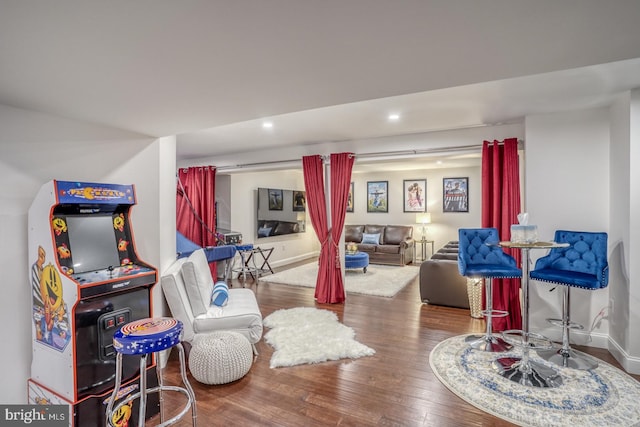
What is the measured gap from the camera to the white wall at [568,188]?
10.6ft

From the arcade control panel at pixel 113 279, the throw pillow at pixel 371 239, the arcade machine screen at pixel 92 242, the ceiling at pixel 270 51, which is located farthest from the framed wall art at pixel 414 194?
the arcade machine screen at pixel 92 242

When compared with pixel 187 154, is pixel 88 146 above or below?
→ below

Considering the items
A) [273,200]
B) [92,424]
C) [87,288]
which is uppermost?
[273,200]

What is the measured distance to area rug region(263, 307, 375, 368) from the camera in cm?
300

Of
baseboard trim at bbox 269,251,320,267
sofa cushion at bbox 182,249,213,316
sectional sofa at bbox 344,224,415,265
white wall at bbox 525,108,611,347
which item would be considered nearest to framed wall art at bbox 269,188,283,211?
baseboard trim at bbox 269,251,320,267

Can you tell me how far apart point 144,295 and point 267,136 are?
116 inches

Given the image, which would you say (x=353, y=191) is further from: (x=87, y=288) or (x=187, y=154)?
(x=87, y=288)

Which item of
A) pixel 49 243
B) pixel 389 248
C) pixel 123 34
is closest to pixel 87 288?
pixel 49 243

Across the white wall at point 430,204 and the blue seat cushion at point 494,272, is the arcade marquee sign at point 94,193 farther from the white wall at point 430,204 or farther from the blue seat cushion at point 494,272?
the white wall at point 430,204

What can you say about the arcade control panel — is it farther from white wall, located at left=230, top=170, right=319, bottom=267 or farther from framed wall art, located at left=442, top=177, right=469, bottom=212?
framed wall art, located at left=442, top=177, right=469, bottom=212

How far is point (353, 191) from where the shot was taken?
927cm

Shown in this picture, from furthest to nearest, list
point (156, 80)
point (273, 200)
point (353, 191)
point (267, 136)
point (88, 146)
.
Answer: point (353, 191)
point (273, 200)
point (267, 136)
point (88, 146)
point (156, 80)

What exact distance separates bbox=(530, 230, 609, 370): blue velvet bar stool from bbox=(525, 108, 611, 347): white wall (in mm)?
260

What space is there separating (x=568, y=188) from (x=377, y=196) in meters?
5.67
